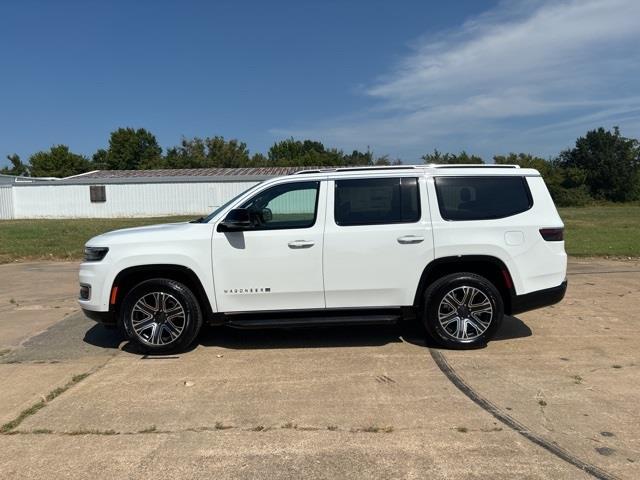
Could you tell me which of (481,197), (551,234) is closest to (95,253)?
(481,197)

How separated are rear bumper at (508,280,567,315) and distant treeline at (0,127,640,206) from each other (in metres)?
35.6

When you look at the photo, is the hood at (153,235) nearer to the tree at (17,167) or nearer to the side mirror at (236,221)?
the side mirror at (236,221)

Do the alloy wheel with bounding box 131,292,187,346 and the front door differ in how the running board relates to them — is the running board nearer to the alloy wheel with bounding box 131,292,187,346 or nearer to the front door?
the front door

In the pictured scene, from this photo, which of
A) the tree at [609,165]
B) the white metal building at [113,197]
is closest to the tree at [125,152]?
the white metal building at [113,197]

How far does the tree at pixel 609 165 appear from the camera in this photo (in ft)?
190

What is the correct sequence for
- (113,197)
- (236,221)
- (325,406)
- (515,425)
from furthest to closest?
1. (113,197)
2. (236,221)
3. (325,406)
4. (515,425)

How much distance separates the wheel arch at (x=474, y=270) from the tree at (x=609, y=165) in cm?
5821

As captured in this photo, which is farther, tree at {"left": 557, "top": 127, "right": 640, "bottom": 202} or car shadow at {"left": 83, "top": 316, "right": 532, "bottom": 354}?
tree at {"left": 557, "top": 127, "right": 640, "bottom": 202}

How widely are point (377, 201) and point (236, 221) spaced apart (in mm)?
1526

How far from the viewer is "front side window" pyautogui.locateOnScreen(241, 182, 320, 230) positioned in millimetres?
5797

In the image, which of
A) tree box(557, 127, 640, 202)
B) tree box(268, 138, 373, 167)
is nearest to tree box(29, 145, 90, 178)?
tree box(268, 138, 373, 167)

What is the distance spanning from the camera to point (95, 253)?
579cm

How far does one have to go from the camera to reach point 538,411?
424 cm

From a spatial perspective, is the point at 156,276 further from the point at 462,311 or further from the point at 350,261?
the point at 462,311
